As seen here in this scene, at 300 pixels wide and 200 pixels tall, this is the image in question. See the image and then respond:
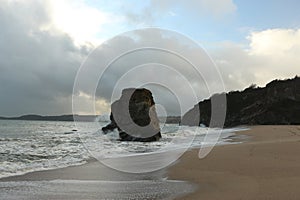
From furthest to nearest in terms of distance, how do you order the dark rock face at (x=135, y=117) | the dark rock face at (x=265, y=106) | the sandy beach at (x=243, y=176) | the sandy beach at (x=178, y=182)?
the dark rock face at (x=265, y=106)
the dark rock face at (x=135, y=117)
the sandy beach at (x=178, y=182)
the sandy beach at (x=243, y=176)

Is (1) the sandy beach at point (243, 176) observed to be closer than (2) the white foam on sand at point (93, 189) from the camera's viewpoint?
Yes

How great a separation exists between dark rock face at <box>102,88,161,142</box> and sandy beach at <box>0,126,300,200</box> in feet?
59.2

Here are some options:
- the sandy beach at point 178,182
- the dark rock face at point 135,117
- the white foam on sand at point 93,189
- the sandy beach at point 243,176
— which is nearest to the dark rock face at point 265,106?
the dark rock face at point 135,117

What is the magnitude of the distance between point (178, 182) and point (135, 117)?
26.0 metres

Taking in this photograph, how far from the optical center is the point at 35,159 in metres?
13.4

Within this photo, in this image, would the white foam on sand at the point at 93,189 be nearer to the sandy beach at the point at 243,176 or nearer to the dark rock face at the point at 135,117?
the sandy beach at the point at 243,176

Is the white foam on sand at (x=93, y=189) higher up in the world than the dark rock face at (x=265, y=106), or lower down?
lower down

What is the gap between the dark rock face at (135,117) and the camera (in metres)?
30.0

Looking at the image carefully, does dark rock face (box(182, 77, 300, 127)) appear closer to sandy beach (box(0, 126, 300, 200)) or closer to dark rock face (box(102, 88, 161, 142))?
dark rock face (box(102, 88, 161, 142))

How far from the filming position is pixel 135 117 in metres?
34.1

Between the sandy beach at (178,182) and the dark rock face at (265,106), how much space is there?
48.9m

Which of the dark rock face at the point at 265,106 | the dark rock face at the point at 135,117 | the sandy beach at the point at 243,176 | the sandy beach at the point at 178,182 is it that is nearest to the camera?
the sandy beach at the point at 243,176

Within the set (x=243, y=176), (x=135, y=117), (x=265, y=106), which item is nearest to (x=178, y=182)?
(x=243, y=176)

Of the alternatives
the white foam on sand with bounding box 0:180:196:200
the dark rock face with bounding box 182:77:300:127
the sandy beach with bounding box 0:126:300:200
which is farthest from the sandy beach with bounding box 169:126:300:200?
the dark rock face with bounding box 182:77:300:127
